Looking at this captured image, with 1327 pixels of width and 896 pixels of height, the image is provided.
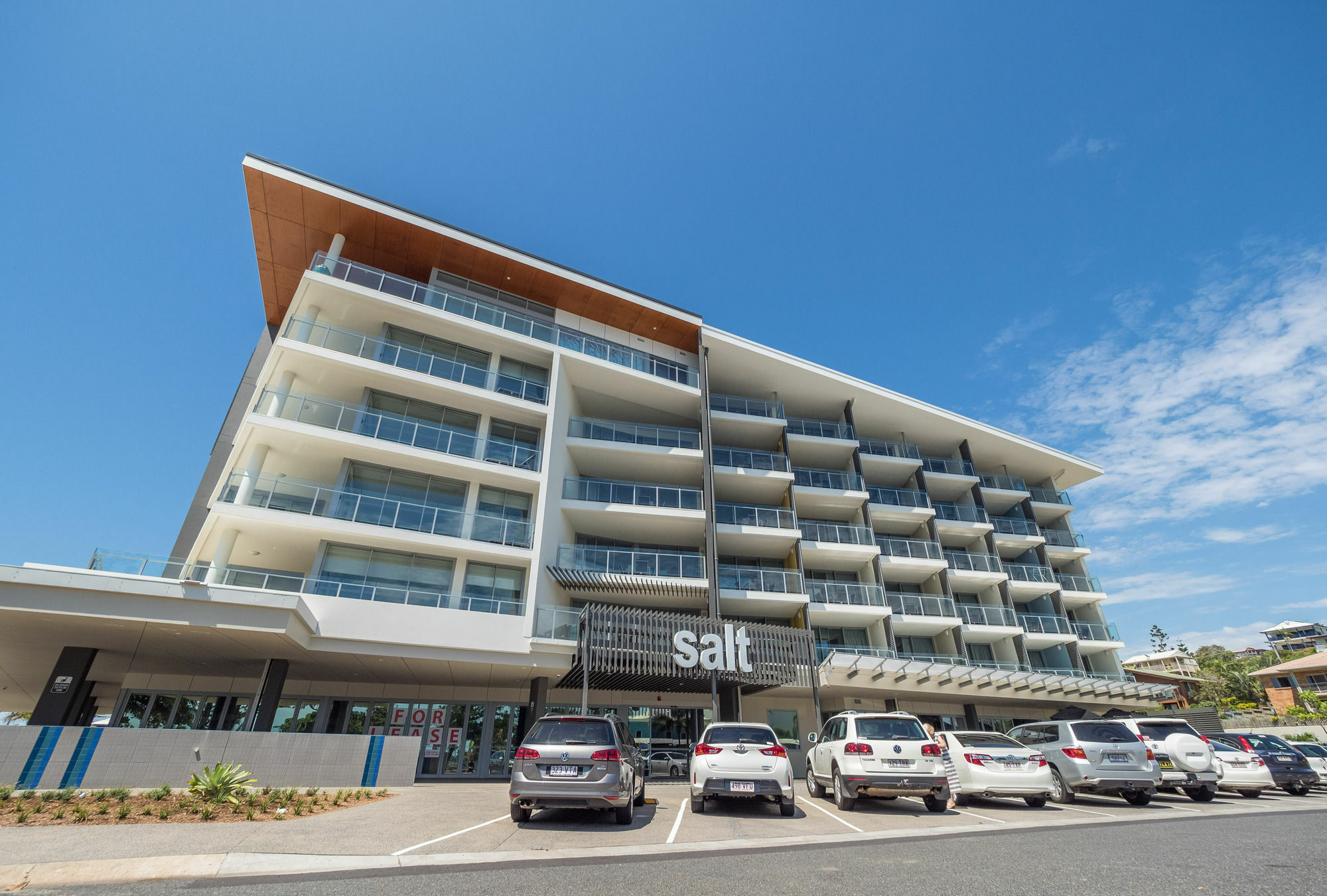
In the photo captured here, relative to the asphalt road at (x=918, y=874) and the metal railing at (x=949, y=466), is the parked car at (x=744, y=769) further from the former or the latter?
the metal railing at (x=949, y=466)

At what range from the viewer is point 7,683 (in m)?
24.9

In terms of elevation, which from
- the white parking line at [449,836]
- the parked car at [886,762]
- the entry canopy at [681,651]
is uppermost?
the entry canopy at [681,651]

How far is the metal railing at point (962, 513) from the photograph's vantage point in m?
34.0

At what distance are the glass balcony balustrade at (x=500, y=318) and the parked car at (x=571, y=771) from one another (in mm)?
17023

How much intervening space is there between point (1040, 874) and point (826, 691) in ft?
76.2

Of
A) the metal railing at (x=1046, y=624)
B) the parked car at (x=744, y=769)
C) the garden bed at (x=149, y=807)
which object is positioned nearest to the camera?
the garden bed at (x=149, y=807)

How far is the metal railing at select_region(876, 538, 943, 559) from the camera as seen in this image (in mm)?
30781

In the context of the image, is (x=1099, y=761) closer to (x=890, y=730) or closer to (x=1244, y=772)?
(x=890, y=730)

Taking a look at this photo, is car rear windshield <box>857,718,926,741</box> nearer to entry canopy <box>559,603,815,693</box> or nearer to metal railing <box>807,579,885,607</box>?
entry canopy <box>559,603,815,693</box>

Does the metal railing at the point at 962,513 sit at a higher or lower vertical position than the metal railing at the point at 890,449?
lower

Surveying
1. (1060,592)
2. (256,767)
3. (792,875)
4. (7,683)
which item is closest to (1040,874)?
(792,875)

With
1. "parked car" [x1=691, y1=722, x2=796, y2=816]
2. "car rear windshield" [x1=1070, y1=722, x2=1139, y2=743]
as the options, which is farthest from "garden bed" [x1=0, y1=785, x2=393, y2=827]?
"car rear windshield" [x1=1070, y1=722, x2=1139, y2=743]

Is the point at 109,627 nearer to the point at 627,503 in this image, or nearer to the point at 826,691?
the point at 627,503

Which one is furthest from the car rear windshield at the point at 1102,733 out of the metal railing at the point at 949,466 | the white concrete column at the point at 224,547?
the metal railing at the point at 949,466
